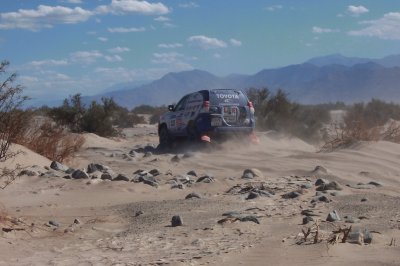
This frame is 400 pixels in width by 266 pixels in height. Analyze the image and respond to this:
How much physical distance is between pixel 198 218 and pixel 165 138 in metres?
12.0

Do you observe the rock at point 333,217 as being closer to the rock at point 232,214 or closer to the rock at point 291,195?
the rock at point 232,214

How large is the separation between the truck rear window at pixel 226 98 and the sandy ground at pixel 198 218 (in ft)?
13.7

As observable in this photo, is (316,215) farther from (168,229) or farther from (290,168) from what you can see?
(290,168)

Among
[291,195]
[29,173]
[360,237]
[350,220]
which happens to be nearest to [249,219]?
[350,220]

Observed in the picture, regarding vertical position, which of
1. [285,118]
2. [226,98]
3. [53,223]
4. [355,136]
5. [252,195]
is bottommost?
[53,223]

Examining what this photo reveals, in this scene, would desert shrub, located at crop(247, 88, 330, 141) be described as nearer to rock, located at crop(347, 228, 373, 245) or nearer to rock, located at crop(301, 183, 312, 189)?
rock, located at crop(301, 183, 312, 189)

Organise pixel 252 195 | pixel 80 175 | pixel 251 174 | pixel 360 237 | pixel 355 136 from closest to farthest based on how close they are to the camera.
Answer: pixel 360 237
pixel 252 195
pixel 80 175
pixel 251 174
pixel 355 136

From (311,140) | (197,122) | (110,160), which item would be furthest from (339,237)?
(311,140)

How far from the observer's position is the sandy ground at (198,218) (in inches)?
218

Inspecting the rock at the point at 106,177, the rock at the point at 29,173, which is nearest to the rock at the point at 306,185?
the rock at the point at 106,177

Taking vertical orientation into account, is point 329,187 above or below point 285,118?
below

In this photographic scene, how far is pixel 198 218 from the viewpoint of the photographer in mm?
7324

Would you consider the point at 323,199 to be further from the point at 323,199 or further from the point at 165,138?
the point at 165,138

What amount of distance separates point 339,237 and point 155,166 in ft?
26.3
